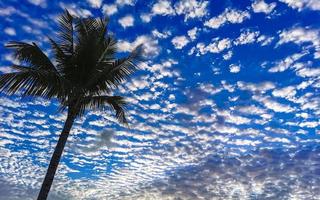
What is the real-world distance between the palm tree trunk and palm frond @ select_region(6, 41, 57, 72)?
7.26ft

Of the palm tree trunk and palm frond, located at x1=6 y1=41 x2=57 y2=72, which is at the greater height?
palm frond, located at x1=6 y1=41 x2=57 y2=72

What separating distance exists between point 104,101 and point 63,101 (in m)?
1.74

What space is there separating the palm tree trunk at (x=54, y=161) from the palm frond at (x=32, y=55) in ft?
7.26

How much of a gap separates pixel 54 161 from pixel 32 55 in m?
4.35

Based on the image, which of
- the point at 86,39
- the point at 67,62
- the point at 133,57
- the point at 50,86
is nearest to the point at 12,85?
the point at 50,86

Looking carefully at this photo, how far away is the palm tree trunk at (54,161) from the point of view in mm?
12805

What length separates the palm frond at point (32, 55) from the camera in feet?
45.4

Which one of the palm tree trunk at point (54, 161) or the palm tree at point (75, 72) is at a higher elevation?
the palm tree at point (75, 72)

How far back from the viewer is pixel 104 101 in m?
15.7

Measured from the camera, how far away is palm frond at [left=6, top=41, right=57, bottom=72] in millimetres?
13828

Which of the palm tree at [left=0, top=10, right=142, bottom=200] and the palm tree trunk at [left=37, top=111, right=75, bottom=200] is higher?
the palm tree at [left=0, top=10, right=142, bottom=200]

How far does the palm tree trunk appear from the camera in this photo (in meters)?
12.8

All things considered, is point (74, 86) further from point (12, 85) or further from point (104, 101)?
point (12, 85)

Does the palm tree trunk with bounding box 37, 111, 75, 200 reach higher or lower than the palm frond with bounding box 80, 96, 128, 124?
lower
